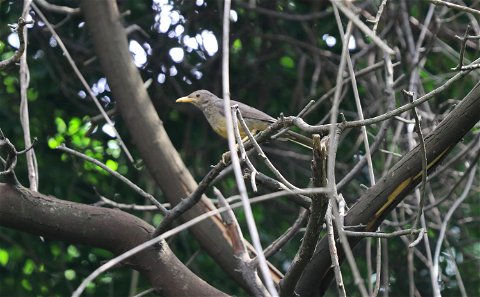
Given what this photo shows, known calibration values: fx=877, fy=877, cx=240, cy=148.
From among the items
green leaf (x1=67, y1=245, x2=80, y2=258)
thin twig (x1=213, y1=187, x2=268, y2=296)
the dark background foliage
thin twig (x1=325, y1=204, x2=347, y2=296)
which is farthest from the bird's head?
thin twig (x1=325, y1=204, x2=347, y2=296)

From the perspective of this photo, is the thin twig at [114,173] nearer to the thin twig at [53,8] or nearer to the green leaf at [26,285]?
the thin twig at [53,8]

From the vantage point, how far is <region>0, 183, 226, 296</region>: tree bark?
3.83 meters

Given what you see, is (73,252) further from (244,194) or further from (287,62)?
(244,194)

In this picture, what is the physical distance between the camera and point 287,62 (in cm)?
717

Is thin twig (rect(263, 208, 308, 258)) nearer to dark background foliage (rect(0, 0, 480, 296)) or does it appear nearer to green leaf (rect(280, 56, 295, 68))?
dark background foliage (rect(0, 0, 480, 296))

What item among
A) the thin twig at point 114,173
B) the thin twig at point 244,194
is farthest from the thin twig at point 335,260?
the thin twig at point 114,173

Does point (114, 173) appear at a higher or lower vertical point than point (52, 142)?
higher

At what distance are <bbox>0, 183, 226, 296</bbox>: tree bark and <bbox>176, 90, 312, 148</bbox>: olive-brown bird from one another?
1519mm

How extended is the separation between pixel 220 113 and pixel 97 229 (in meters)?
2.08

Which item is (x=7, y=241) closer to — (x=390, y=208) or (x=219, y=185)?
(x=219, y=185)

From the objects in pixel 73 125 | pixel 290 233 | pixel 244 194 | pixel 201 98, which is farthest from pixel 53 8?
pixel 244 194

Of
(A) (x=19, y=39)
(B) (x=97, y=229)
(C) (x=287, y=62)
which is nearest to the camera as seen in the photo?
(A) (x=19, y=39)

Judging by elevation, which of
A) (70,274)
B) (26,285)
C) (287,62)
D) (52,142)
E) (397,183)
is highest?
(287,62)

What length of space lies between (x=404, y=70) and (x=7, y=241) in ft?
10.6
